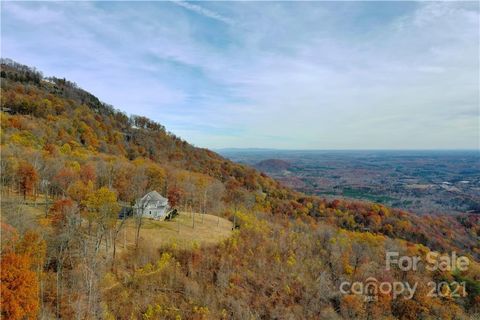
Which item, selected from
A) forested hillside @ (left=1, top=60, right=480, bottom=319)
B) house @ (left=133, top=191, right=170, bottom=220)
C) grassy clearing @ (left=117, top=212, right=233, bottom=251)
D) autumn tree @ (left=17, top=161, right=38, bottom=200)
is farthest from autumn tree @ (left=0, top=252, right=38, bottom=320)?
autumn tree @ (left=17, top=161, right=38, bottom=200)

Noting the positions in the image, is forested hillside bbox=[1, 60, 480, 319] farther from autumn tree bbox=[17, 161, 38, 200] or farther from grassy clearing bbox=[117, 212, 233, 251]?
grassy clearing bbox=[117, 212, 233, 251]

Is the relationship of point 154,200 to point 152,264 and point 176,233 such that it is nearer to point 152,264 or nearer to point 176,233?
point 176,233

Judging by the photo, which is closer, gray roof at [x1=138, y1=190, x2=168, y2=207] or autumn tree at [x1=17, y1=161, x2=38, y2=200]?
autumn tree at [x1=17, y1=161, x2=38, y2=200]

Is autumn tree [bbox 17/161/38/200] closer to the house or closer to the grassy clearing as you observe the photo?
the grassy clearing

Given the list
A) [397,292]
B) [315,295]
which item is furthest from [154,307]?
[397,292]

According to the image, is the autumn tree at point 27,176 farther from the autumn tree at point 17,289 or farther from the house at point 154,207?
the autumn tree at point 17,289

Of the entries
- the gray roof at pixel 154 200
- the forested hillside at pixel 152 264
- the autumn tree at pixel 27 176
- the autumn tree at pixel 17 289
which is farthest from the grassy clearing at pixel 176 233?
the autumn tree at pixel 27 176

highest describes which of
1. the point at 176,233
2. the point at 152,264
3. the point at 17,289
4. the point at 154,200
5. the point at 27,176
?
the point at 27,176

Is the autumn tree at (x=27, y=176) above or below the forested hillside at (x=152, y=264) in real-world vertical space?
above

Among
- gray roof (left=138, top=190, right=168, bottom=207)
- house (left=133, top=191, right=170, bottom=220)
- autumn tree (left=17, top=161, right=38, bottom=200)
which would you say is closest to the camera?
autumn tree (left=17, top=161, right=38, bottom=200)

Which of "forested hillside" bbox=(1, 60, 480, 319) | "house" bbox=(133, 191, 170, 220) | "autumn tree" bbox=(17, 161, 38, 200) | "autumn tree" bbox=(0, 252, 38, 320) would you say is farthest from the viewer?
"house" bbox=(133, 191, 170, 220)

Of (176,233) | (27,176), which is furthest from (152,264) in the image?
(27,176)

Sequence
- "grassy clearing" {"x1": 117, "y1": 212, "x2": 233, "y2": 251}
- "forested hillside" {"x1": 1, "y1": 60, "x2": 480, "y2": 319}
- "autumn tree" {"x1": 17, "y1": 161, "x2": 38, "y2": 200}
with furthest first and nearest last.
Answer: "autumn tree" {"x1": 17, "y1": 161, "x2": 38, "y2": 200} < "grassy clearing" {"x1": 117, "y1": 212, "x2": 233, "y2": 251} < "forested hillside" {"x1": 1, "y1": 60, "x2": 480, "y2": 319}

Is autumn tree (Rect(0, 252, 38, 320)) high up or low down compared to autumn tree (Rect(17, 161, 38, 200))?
down
